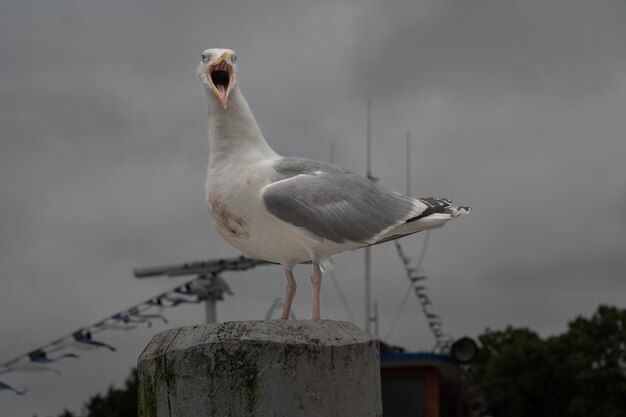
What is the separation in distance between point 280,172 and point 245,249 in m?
0.62

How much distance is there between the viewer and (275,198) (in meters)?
7.18

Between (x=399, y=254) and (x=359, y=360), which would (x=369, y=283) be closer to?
(x=399, y=254)

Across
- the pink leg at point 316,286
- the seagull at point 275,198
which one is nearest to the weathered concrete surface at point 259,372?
the pink leg at point 316,286

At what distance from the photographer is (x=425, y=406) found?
112 feet

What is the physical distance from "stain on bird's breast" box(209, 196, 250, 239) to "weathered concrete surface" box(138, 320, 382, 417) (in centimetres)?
133

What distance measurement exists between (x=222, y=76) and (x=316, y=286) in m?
1.67

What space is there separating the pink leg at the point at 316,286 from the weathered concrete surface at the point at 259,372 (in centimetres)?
80

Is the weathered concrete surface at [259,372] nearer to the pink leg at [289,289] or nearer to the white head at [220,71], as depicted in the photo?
the pink leg at [289,289]

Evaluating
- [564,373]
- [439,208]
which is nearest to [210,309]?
[439,208]

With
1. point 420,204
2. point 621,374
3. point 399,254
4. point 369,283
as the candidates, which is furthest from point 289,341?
point 621,374

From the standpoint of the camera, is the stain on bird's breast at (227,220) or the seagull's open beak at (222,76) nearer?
the stain on bird's breast at (227,220)

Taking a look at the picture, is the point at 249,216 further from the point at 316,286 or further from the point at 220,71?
the point at 220,71

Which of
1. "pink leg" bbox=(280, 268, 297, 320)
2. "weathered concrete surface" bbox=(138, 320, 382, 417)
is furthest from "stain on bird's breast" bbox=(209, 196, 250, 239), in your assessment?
"weathered concrete surface" bbox=(138, 320, 382, 417)

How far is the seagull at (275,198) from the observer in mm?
7285
